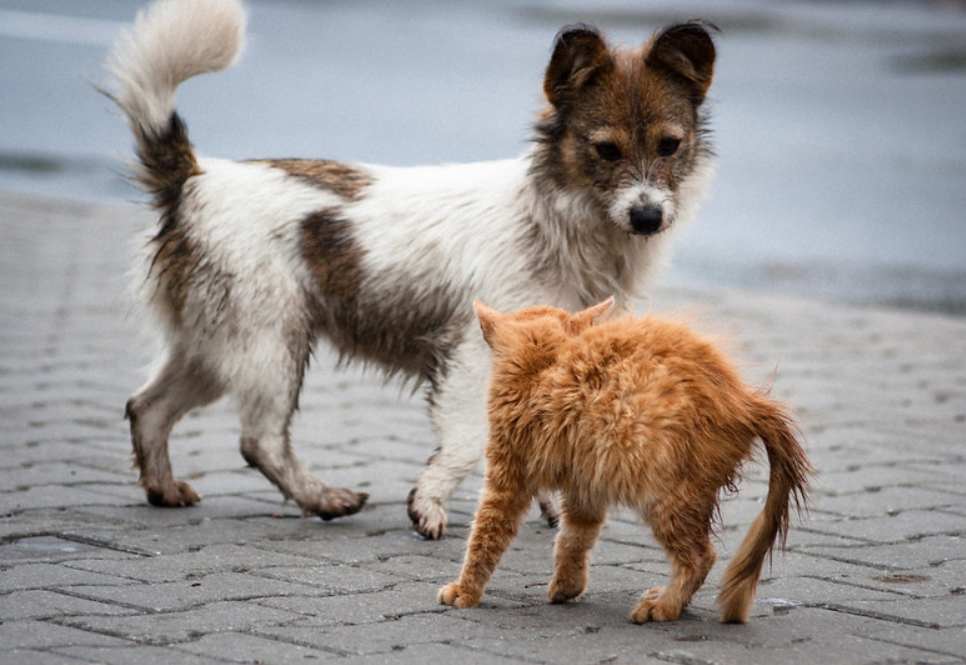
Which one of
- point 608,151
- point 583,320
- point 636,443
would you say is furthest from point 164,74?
point 636,443

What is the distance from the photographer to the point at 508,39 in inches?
1036

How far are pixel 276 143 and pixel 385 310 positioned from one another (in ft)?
32.8

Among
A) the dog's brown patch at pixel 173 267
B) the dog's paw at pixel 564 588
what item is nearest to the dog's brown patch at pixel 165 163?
the dog's brown patch at pixel 173 267

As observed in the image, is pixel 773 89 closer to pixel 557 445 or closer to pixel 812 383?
pixel 812 383

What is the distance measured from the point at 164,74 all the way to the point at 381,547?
2144 mm

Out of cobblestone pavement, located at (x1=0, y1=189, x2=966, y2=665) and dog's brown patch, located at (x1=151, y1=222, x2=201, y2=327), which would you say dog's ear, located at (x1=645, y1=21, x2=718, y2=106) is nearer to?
cobblestone pavement, located at (x1=0, y1=189, x2=966, y2=665)

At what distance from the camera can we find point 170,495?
5258mm

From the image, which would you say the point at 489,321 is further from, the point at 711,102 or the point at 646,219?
the point at 711,102

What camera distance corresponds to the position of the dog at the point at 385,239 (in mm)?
5004

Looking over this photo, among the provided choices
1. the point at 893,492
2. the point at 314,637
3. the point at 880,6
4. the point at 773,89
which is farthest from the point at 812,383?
the point at 880,6

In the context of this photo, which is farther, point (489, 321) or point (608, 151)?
point (608, 151)

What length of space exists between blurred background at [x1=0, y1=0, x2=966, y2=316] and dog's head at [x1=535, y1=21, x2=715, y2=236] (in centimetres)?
32

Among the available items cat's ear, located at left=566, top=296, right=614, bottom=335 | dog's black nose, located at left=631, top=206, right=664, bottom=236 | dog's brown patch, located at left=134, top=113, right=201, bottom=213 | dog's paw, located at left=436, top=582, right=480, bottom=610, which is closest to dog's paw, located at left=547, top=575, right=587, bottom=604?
dog's paw, located at left=436, top=582, right=480, bottom=610

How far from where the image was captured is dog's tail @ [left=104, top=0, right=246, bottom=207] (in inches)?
213
